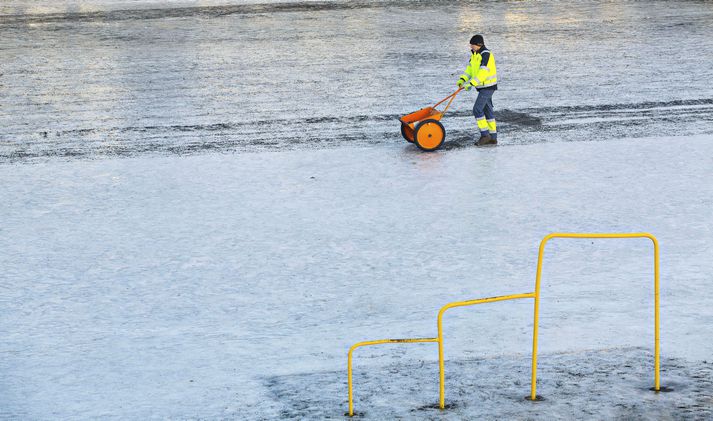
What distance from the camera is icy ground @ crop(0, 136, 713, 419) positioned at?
801 cm

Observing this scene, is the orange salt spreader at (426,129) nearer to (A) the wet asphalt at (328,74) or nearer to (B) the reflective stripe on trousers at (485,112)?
(B) the reflective stripe on trousers at (485,112)

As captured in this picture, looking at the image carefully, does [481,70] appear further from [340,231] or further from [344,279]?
[344,279]

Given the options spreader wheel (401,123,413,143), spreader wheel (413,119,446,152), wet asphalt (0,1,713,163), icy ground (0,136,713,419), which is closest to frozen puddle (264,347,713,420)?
icy ground (0,136,713,419)

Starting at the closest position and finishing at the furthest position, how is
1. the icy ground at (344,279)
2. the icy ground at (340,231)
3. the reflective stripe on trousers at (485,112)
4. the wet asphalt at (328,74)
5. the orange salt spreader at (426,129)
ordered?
the icy ground at (344,279) < the icy ground at (340,231) < the orange salt spreader at (426,129) < the reflective stripe on trousers at (485,112) < the wet asphalt at (328,74)

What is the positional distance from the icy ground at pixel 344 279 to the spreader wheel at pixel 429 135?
28 cm

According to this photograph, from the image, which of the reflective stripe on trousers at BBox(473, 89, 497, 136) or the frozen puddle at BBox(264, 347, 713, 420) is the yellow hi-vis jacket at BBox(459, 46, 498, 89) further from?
the frozen puddle at BBox(264, 347, 713, 420)

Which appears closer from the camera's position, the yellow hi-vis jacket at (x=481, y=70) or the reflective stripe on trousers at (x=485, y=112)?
the yellow hi-vis jacket at (x=481, y=70)

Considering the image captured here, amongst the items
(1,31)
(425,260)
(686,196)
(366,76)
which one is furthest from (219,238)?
(1,31)

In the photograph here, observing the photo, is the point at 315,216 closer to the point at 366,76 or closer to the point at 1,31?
the point at 366,76

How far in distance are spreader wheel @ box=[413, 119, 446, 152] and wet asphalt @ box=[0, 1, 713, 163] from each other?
24.8 inches

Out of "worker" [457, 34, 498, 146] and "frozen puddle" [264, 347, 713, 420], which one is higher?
"worker" [457, 34, 498, 146]

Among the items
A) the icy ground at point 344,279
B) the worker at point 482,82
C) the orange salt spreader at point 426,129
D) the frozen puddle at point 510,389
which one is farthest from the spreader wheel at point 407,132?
the frozen puddle at point 510,389

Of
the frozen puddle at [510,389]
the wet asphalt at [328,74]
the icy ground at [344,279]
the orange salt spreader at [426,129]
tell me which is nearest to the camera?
the frozen puddle at [510,389]

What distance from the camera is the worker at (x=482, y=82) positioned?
15.4 metres
